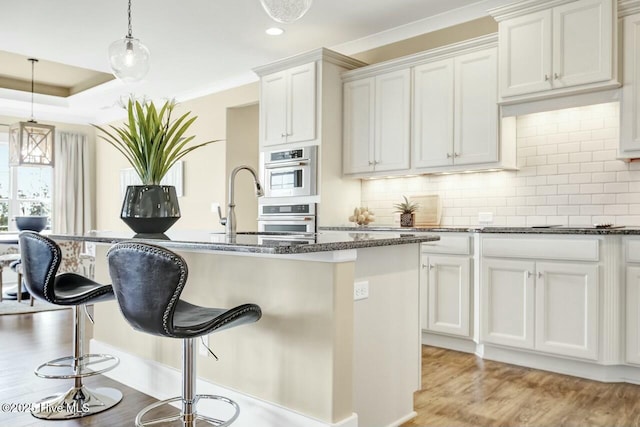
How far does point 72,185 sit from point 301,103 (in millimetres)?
5485

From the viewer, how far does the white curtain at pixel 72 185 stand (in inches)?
321

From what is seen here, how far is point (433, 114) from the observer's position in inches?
162

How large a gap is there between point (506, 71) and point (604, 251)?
146cm

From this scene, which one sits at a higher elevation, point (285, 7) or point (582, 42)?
point (582, 42)

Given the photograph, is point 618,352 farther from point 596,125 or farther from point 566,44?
point 566,44

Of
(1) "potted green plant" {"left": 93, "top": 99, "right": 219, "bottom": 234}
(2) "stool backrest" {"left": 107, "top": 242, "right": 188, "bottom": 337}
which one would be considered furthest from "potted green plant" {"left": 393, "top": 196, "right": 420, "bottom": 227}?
(2) "stool backrest" {"left": 107, "top": 242, "right": 188, "bottom": 337}

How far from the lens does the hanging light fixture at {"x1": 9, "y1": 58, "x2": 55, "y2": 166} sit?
5816mm

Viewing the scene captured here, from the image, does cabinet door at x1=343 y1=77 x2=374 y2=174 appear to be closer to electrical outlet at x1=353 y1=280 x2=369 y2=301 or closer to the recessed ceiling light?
the recessed ceiling light

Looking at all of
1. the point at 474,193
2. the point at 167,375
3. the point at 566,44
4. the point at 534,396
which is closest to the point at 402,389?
the point at 534,396

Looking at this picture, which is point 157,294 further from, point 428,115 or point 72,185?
point 72,185

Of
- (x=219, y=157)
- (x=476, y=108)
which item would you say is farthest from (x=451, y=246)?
(x=219, y=157)

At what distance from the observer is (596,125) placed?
11.7 feet

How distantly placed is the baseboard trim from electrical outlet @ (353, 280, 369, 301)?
479 millimetres

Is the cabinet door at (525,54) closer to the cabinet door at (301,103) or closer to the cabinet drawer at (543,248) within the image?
the cabinet drawer at (543,248)
